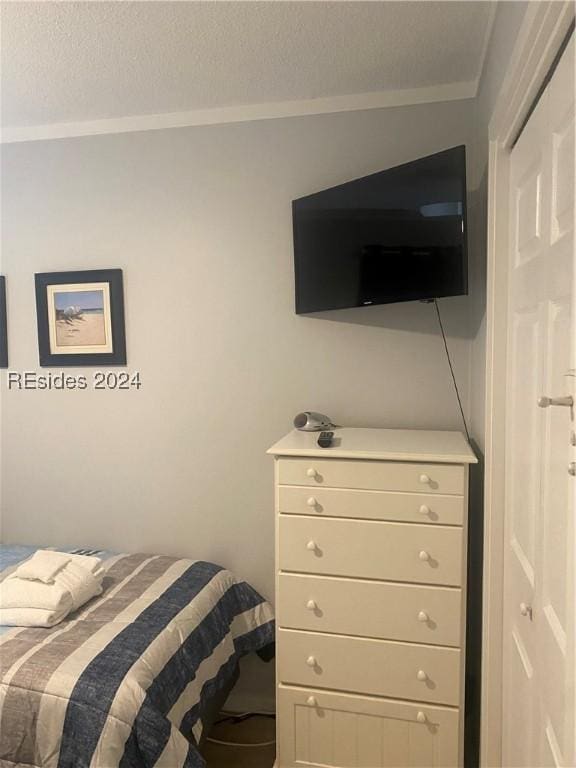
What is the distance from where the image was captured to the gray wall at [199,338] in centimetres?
221

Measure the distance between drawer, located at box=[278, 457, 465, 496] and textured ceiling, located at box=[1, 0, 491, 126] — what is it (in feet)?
4.49

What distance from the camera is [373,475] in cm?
175

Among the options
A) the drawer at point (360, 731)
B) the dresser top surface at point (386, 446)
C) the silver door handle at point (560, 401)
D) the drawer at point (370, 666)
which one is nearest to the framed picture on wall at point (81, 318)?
the dresser top surface at point (386, 446)

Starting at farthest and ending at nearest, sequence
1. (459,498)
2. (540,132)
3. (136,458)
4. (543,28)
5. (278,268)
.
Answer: (136,458) < (278,268) < (459,498) < (540,132) < (543,28)

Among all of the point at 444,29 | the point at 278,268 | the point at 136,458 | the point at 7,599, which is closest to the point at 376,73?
the point at 444,29

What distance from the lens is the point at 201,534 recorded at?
244 cm

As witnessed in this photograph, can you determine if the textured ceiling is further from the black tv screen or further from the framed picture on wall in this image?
the framed picture on wall

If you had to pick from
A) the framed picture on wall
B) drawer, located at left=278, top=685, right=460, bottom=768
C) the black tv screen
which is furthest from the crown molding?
drawer, located at left=278, top=685, right=460, bottom=768

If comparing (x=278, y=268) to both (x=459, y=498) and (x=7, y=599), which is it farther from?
(x=7, y=599)

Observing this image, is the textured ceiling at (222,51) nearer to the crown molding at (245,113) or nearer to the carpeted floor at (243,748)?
the crown molding at (245,113)

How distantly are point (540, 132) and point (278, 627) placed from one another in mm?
1639

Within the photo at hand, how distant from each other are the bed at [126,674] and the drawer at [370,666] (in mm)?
307

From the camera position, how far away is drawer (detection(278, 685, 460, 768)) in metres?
1.75

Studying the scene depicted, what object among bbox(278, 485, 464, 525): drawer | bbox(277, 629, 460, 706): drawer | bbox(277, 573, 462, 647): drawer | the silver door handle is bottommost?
bbox(277, 629, 460, 706): drawer
